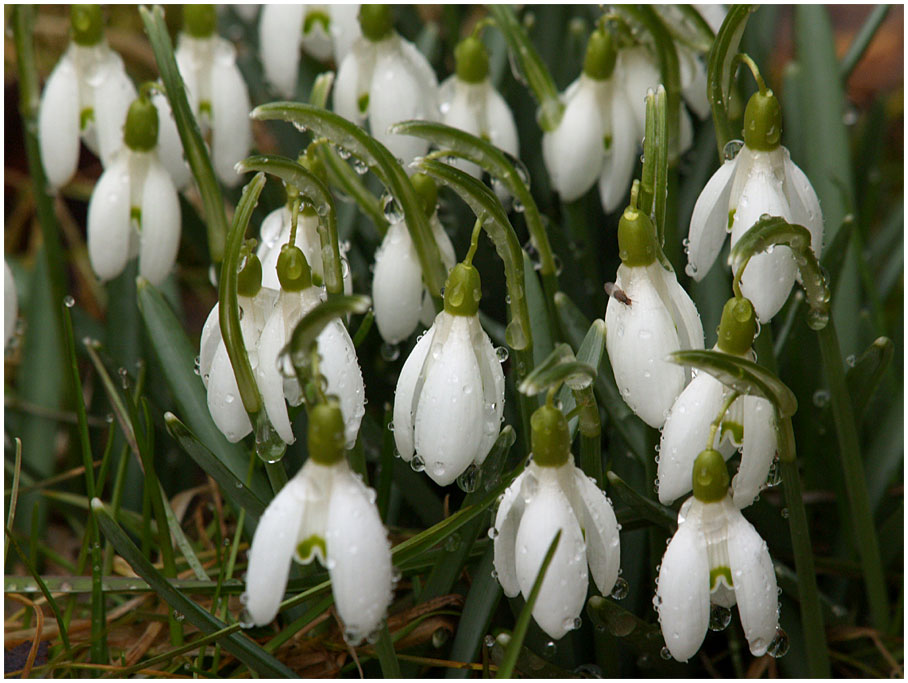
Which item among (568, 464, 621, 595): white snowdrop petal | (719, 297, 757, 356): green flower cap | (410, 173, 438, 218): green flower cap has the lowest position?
(568, 464, 621, 595): white snowdrop petal

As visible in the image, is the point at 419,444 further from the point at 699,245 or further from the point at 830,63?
the point at 830,63

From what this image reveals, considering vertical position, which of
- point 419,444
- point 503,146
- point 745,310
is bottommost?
point 419,444

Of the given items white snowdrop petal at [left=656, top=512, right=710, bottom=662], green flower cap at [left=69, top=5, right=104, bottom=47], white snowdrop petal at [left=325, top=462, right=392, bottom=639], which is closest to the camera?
white snowdrop petal at [left=325, top=462, right=392, bottom=639]

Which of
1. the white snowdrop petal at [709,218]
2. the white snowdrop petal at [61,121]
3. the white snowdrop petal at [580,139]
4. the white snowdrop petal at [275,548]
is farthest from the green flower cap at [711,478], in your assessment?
the white snowdrop petal at [61,121]

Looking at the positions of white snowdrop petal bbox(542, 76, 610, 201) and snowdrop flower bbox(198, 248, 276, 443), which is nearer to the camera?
snowdrop flower bbox(198, 248, 276, 443)

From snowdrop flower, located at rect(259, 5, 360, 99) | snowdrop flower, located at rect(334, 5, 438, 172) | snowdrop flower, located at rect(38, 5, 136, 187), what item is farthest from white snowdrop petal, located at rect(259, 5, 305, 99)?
snowdrop flower, located at rect(38, 5, 136, 187)

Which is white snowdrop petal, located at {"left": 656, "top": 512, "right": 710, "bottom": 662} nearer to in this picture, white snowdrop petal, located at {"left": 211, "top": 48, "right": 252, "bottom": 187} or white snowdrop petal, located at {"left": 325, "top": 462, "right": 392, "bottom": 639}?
white snowdrop petal, located at {"left": 325, "top": 462, "right": 392, "bottom": 639}

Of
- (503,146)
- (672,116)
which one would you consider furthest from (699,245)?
(503,146)
